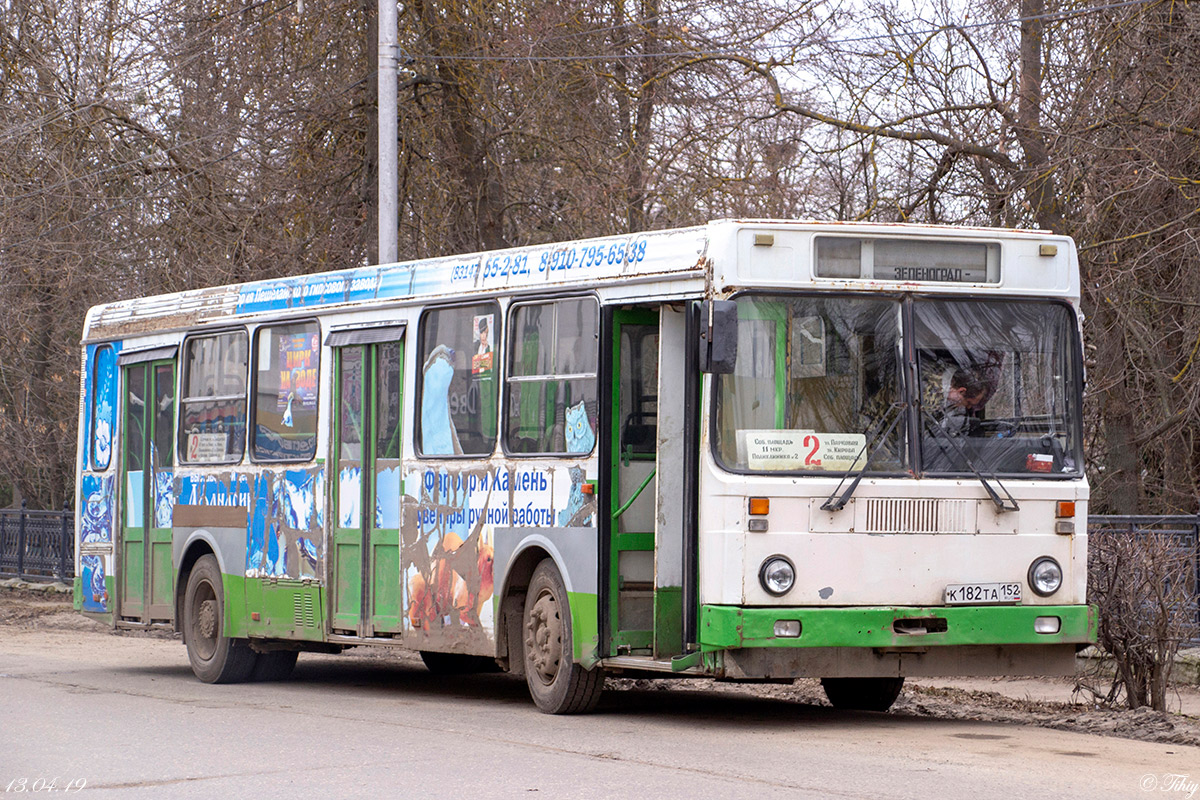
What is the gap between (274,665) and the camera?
48.6 ft

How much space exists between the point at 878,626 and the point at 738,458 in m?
1.21

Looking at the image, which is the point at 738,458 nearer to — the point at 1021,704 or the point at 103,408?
the point at 1021,704

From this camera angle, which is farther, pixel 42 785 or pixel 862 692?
pixel 862 692

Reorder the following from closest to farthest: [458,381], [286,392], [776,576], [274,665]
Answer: [776,576] < [458,381] < [286,392] < [274,665]

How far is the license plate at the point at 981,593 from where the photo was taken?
10055 mm

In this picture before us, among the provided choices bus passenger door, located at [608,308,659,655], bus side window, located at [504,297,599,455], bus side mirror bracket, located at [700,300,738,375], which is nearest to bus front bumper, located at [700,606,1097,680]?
bus passenger door, located at [608,308,659,655]

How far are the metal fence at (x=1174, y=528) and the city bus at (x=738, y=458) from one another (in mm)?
2382

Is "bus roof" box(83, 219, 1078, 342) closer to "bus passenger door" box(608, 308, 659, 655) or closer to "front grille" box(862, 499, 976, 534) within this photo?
"bus passenger door" box(608, 308, 659, 655)

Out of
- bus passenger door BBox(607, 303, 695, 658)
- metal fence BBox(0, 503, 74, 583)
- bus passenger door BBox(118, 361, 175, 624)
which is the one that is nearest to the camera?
bus passenger door BBox(607, 303, 695, 658)

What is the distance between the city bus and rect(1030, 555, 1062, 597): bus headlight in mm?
15

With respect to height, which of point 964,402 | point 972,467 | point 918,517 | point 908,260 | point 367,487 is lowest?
point 918,517

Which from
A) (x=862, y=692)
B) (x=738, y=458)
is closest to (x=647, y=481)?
(x=738, y=458)

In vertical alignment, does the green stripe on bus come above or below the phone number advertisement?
above

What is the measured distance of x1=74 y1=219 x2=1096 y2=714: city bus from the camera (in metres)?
9.88
